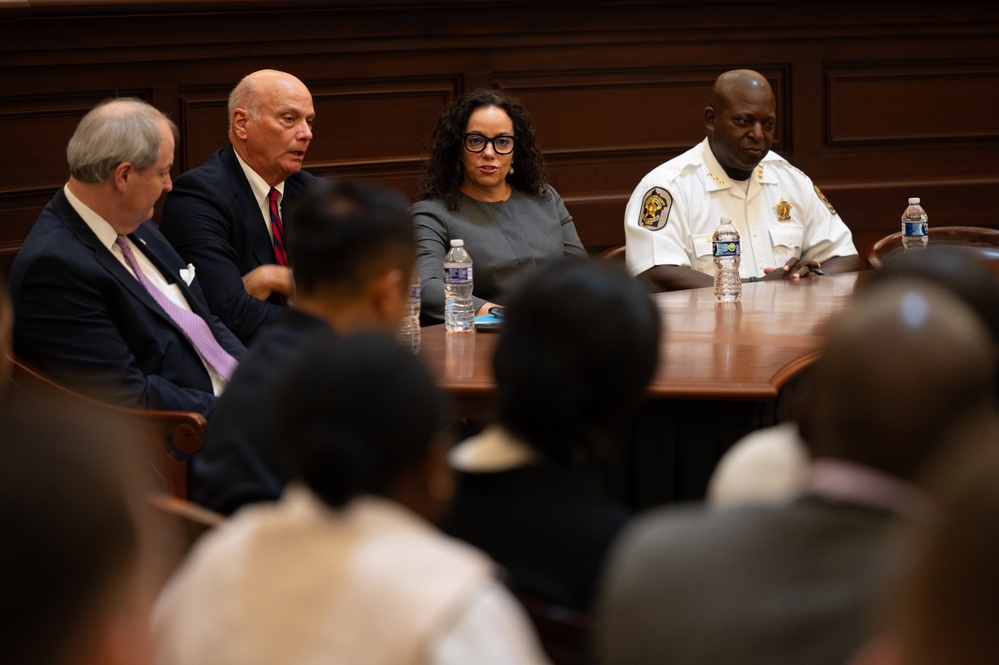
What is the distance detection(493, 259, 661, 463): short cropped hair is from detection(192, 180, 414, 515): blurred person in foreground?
366mm

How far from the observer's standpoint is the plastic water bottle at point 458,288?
3486 millimetres

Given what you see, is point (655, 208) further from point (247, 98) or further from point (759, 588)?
point (759, 588)

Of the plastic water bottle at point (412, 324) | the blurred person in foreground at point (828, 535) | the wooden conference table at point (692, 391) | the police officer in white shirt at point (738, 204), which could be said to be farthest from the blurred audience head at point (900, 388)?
the police officer in white shirt at point (738, 204)

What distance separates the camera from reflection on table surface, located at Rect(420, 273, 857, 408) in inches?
105

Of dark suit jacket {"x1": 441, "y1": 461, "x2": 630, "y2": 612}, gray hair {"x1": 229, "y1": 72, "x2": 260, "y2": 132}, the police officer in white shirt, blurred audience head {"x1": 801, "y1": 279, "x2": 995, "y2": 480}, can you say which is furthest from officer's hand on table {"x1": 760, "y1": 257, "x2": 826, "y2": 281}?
blurred audience head {"x1": 801, "y1": 279, "x2": 995, "y2": 480}

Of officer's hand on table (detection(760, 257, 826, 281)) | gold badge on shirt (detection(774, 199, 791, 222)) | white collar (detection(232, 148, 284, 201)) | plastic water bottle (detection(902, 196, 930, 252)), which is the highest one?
white collar (detection(232, 148, 284, 201))

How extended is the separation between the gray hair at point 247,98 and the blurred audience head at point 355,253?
7.13 ft

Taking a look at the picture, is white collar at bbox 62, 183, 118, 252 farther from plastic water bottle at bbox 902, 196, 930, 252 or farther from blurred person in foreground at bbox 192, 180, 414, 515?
plastic water bottle at bbox 902, 196, 930, 252

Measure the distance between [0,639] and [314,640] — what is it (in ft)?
1.01

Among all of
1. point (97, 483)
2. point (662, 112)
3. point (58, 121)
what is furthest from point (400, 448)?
point (662, 112)

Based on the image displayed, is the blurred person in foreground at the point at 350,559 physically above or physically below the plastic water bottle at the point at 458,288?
below

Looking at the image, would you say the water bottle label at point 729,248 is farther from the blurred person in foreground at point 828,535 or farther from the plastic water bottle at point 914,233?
the blurred person in foreground at point 828,535

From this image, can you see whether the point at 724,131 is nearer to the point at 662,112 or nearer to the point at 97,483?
the point at 662,112

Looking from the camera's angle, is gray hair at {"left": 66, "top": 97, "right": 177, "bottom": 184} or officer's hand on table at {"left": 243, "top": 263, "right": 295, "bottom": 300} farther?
officer's hand on table at {"left": 243, "top": 263, "right": 295, "bottom": 300}
